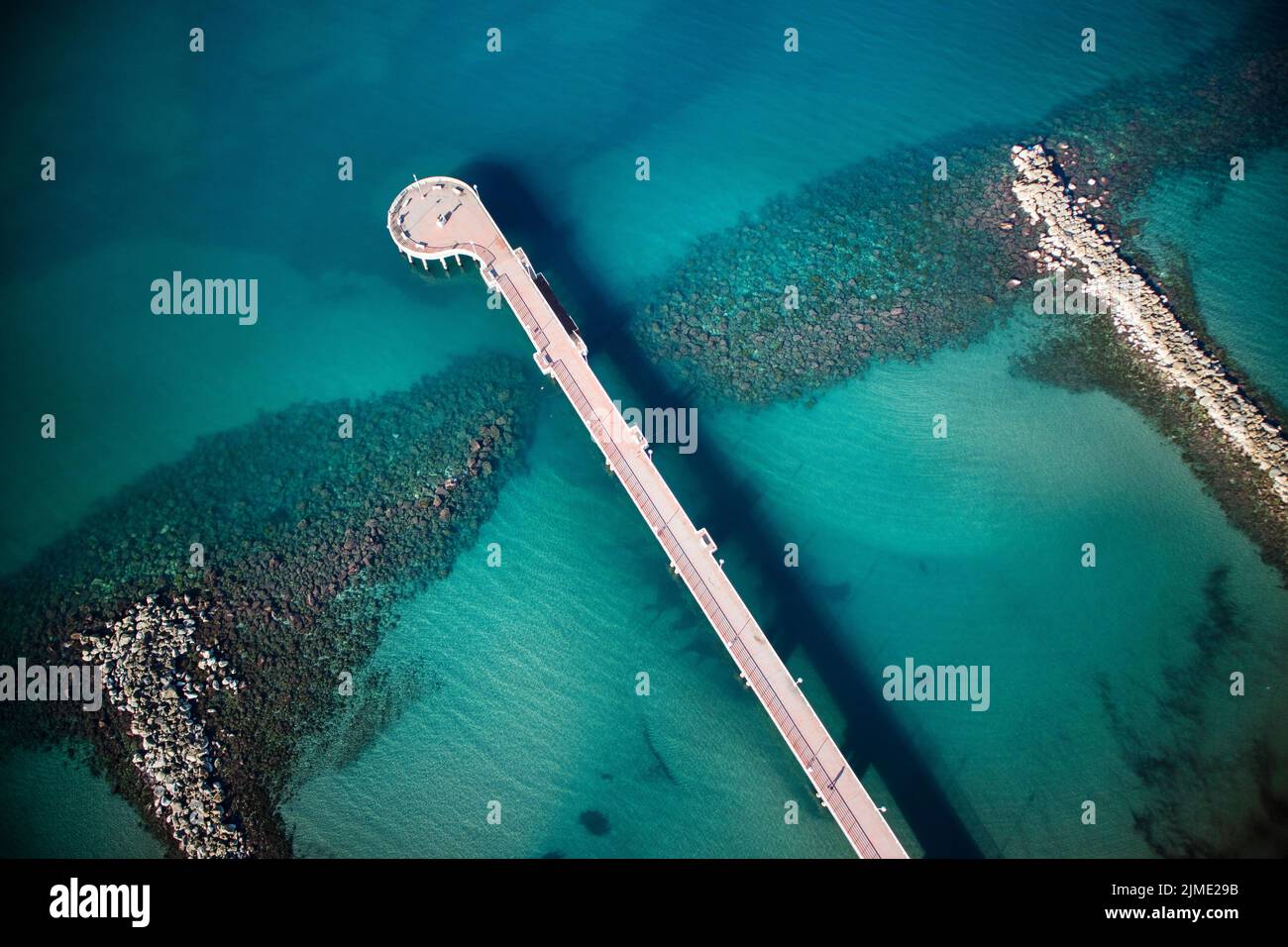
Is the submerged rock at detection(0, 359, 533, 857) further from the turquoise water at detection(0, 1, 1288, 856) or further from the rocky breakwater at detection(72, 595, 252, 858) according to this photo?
the turquoise water at detection(0, 1, 1288, 856)

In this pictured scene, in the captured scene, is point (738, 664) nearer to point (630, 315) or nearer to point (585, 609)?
point (585, 609)

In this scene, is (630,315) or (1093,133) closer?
(630,315)

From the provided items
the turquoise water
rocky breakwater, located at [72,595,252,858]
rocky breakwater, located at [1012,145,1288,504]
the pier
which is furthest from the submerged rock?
rocky breakwater, located at [1012,145,1288,504]

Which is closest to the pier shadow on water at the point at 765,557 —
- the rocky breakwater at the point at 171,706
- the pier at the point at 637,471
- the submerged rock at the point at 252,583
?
the pier at the point at 637,471

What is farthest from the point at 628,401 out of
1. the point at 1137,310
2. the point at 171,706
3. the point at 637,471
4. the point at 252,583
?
the point at 1137,310

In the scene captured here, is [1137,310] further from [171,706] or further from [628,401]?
[171,706]
